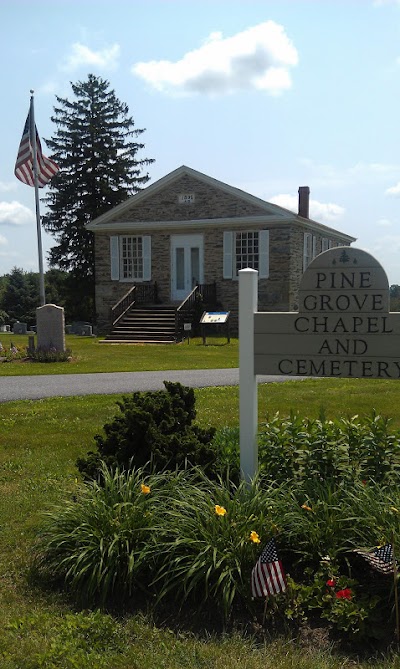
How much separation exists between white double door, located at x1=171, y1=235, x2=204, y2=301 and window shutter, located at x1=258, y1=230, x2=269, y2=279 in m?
2.37

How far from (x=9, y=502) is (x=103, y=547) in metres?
1.70

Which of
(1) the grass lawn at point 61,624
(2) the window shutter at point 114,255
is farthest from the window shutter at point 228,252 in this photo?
(1) the grass lawn at point 61,624

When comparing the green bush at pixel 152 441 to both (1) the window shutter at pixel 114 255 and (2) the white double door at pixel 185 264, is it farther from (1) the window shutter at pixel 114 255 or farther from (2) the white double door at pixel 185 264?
(1) the window shutter at pixel 114 255

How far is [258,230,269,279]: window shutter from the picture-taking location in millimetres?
22938

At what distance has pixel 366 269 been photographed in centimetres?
410

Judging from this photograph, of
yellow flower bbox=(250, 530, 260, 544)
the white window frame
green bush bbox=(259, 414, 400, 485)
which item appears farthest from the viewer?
the white window frame

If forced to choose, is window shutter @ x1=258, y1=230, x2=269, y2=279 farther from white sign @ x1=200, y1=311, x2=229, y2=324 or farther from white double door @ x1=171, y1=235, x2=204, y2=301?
white sign @ x1=200, y1=311, x2=229, y2=324

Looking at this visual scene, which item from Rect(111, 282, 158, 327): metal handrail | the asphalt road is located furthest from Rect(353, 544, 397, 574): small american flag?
Rect(111, 282, 158, 327): metal handrail

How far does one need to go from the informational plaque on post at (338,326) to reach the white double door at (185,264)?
1988cm

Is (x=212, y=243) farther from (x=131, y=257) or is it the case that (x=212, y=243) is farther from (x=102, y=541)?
(x=102, y=541)

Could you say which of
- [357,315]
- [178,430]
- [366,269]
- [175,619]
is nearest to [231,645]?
[175,619]

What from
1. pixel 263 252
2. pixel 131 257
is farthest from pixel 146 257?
pixel 263 252

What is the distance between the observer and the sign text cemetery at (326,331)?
4074 millimetres

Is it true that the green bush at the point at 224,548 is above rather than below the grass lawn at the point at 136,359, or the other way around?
below
